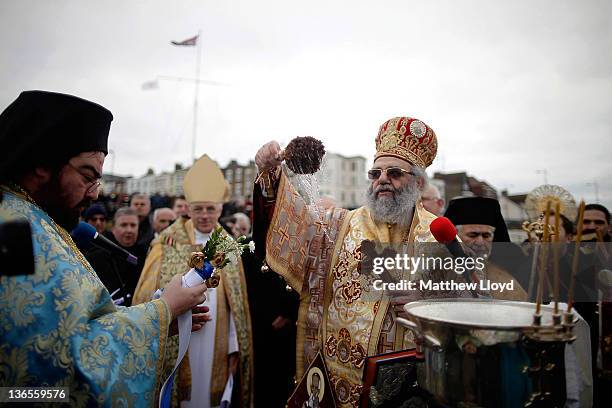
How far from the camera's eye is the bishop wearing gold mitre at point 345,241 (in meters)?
2.36

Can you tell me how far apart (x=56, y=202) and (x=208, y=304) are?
2.29m

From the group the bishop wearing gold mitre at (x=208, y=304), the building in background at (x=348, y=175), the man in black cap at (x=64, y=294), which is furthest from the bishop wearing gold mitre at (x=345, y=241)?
the building in background at (x=348, y=175)

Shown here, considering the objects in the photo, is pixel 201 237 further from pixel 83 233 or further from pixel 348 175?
pixel 348 175

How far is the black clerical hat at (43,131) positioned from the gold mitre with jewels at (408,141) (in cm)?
183

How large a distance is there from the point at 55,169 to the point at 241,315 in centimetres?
255

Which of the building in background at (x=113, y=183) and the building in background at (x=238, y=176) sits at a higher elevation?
the building in background at (x=238, y=176)

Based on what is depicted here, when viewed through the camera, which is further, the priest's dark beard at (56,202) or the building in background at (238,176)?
the building in background at (238,176)

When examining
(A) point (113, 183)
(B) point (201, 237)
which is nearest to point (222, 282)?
(B) point (201, 237)

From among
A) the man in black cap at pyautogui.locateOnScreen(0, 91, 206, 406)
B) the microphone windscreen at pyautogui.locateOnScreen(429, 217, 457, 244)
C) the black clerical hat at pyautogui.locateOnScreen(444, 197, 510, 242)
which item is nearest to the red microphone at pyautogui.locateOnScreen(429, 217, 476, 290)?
the microphone windscreen at pyautogui.locateOnScreen(429, 217, 457, 244)

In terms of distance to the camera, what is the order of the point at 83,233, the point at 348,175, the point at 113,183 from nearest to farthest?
the point at 83,233, the point at 113,183, the point at 348,175

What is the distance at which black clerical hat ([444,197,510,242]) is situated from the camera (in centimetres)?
350

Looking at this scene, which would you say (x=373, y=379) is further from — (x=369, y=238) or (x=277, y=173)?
(x=277, y=173)

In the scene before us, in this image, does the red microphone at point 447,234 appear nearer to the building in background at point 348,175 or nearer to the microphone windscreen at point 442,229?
the microphone windscreen at point 442,229

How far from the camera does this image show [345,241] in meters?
2.68
